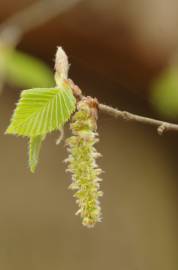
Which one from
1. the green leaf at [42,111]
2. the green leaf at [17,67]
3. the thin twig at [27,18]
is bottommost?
the green leaf at [42,111]

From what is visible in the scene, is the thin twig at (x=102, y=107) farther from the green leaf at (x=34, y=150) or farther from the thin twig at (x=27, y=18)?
the thin twig at (x=27, y=18)

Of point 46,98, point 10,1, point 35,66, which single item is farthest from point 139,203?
point 46,98

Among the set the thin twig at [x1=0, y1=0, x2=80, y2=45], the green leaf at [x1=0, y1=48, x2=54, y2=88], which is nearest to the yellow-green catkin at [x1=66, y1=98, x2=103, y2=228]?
the green leaf at [x1=0, y1=48, x2=54, y2=88]

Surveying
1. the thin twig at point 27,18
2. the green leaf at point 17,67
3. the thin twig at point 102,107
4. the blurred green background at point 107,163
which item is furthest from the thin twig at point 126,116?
the blurred green background at point 107,163

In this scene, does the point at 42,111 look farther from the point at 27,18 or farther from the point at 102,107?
the point at 27,18

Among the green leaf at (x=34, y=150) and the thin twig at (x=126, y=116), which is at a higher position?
the thin twig at (x=126, y=116)
